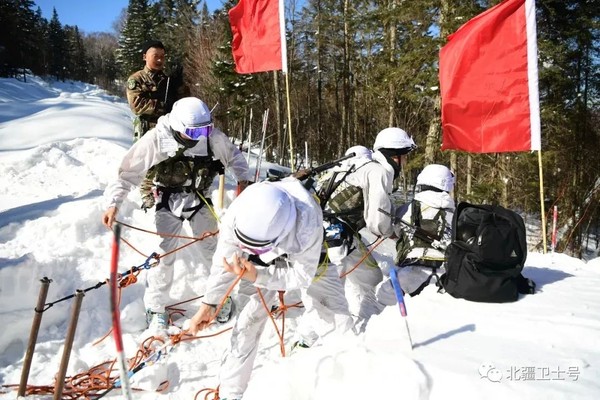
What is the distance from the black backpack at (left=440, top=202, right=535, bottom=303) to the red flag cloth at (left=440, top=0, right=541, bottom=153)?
2804 mm

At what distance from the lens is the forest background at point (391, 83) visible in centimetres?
1025

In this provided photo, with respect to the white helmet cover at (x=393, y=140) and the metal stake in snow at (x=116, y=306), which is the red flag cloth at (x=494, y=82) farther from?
the metal stake in snow at (x=116, y=306)

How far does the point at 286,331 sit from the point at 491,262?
2.38 meters

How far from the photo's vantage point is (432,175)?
160 inches

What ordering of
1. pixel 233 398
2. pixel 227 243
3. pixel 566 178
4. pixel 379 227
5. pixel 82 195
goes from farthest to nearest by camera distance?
pixel 566 178 < pixel 82 195 < pixel 379 227 < pixel 233 398 < pixel 227 243

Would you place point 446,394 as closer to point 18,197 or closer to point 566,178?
point 18,197

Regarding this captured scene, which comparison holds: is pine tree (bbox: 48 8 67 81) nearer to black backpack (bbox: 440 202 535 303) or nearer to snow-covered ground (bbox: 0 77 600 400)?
snow-covered ground (bbox: 0 77 600 400)

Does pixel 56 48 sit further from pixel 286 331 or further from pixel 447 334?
pixel 447 334

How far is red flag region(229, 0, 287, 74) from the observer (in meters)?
6.90

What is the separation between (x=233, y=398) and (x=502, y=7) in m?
5.71

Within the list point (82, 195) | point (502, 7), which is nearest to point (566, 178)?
point (502, 7)

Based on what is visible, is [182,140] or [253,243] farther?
[182,140]

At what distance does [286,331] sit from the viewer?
4.29m

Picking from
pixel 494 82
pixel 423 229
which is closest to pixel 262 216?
pixel 423 229
